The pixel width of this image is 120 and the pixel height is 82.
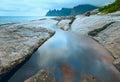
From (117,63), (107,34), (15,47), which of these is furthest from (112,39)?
(15,47)

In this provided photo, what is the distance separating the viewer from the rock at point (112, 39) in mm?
9522

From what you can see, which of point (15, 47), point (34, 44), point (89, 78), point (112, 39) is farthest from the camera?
point (112, 39)

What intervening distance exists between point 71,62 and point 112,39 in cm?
308

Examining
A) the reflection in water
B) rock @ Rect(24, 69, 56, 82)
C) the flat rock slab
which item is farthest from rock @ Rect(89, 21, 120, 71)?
the flat rock slab

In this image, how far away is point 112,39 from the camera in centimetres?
1080

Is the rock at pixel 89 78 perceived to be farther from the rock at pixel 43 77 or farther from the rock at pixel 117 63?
the rock at pixel 117 63

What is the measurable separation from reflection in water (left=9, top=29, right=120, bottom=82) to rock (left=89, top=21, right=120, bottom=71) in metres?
0.29

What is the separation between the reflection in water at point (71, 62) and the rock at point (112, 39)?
0.29 m

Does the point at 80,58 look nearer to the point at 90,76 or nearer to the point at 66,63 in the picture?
the point at 66,63

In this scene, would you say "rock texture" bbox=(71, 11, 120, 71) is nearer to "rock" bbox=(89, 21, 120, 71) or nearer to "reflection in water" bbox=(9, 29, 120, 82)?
"rock" bbox=(89, 21, 120, 71)

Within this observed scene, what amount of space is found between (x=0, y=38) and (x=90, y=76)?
515 centimetres

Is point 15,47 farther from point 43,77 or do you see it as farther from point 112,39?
point 112,39

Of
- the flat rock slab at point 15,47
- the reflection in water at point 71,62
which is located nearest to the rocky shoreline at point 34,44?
the flat rock slab at point 15,47

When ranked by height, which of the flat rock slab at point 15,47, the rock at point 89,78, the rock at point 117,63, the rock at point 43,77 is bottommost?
the rock at point 89,78
